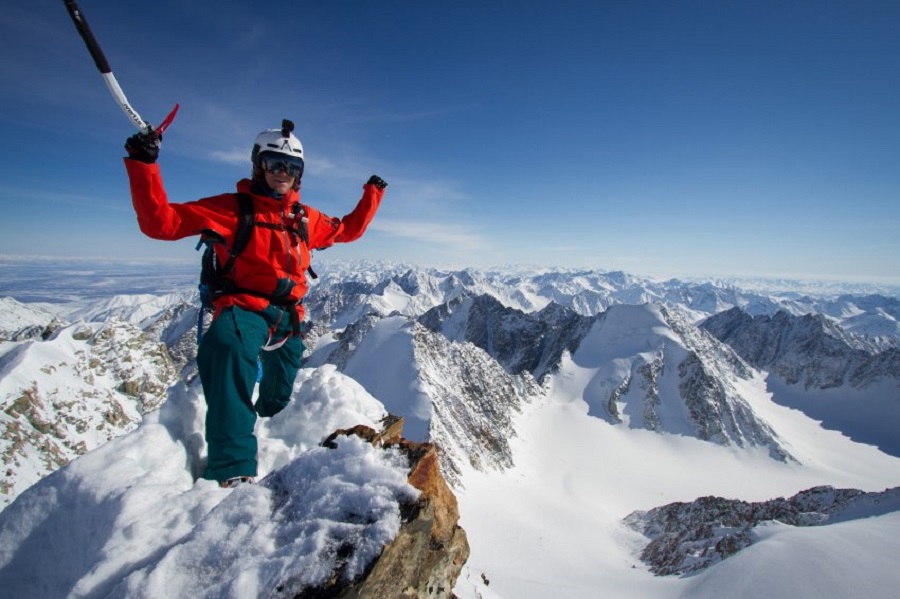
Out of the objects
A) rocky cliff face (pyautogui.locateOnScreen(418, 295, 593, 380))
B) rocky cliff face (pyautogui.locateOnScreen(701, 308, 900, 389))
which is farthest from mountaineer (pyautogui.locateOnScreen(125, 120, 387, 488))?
rocky cliff face (pyautogui.locateOnScreen(701, 308, 900, 389))

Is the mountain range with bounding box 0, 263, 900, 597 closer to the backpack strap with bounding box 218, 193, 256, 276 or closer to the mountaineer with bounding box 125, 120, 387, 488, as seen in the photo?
the mountaineer with bounding box 125, 120, 387, 488

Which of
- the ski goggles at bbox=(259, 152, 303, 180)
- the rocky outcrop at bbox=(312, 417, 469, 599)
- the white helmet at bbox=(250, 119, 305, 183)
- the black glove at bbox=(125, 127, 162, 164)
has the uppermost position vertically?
the white helmet at bbox=(250, 119, 305, 183)

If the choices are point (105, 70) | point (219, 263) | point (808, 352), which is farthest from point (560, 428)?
point (808, 352)

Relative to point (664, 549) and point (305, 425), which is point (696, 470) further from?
point (305, 425)

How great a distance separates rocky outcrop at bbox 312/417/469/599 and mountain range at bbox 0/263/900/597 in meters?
2.08

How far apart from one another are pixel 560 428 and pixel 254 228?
82.7 meters

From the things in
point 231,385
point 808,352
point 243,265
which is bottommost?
point 808,352

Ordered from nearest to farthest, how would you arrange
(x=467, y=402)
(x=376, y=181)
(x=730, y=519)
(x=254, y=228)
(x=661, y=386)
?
(x=254, y=228), (x=376, y=181), (x=730, y=519), (x=467, y=402), (x=661, y=386)

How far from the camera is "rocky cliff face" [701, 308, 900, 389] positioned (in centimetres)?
12612

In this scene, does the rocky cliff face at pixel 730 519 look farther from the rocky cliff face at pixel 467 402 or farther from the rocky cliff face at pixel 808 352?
the rocky cliff face at pixel 808 352

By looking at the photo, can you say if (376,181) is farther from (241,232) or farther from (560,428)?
(560,428)

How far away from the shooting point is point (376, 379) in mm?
64625

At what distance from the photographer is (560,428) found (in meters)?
80.2

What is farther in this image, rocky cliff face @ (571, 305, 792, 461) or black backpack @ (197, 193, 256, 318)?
rocky cliff face @ (571, 305, 792, 461)
